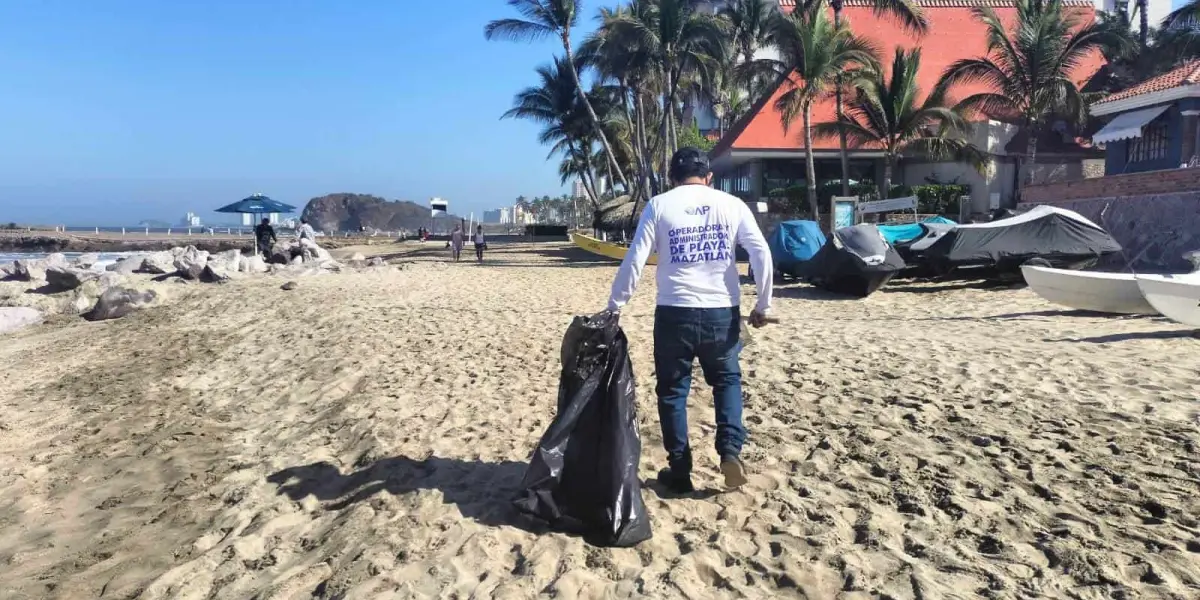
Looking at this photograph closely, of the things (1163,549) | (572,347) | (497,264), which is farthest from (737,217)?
(497,264)

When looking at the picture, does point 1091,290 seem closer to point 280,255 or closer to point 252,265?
point 252,265

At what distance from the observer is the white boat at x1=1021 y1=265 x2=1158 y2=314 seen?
8.19 m

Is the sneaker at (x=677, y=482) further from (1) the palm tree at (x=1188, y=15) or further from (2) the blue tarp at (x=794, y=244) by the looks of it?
(1) the palm tree at (x=1188, y=15)

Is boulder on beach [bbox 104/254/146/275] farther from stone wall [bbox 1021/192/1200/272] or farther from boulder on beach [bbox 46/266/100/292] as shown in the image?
stone wall [bbox 1021/192/1200/272]

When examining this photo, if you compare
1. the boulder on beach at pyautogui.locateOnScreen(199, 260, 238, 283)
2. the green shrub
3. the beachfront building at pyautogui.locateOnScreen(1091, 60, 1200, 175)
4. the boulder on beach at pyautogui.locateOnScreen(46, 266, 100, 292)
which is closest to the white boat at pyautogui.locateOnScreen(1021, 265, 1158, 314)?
the beachfront building at pyautogui.locateOnScreen(1091, 60, 1200, 175)

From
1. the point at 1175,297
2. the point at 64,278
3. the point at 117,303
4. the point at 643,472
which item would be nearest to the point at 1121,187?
the point at 1175,297

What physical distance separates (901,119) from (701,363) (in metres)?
21.2

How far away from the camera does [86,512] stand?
4.76 meters

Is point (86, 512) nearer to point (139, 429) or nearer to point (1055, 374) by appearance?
point (139, 429)

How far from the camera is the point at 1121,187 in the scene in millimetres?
A: 15102

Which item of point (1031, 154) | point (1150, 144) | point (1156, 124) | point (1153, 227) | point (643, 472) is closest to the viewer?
point (643, 472)

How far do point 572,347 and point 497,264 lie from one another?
19477 millimetres

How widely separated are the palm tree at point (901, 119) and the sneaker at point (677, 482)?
66.8 feet

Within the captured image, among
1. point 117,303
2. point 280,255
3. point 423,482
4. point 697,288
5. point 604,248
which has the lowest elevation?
point 423,482
